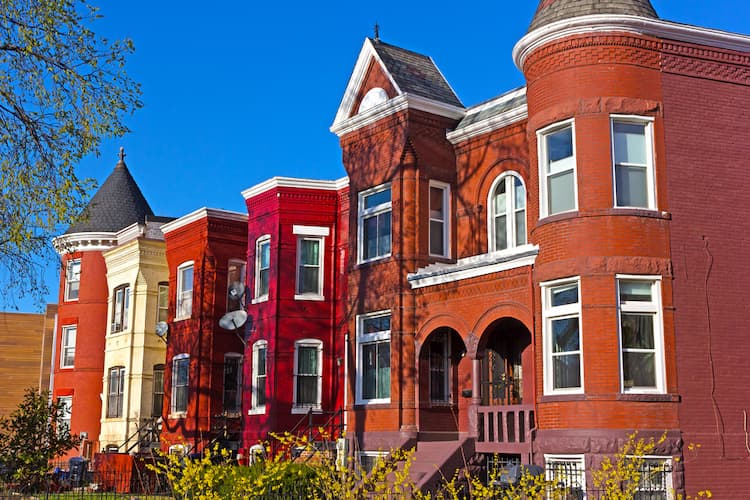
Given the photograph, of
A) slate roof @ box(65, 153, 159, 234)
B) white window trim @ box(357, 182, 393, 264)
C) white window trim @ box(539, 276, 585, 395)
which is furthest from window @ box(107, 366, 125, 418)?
white window trim @ box(539, 276, 585, 395)

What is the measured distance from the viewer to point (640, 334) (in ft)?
56.1

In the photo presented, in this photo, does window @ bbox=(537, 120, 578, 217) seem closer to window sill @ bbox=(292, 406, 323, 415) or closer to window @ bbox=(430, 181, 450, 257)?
window @ bbox=(430, 181, 450, 257)

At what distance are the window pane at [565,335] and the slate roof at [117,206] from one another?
2348 centimetres

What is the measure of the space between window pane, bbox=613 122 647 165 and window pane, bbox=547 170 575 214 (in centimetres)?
104

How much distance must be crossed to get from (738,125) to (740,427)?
236 inches

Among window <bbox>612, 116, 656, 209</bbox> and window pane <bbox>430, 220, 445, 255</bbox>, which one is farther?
window pane <bbox>430, 220, 445, 255</bbox>

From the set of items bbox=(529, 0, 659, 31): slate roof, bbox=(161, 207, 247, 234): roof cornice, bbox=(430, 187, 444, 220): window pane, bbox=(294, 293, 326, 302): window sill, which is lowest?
bbox=(294, 293, 326, 302): window sill

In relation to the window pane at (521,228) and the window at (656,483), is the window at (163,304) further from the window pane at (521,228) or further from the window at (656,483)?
the window at (656,483)

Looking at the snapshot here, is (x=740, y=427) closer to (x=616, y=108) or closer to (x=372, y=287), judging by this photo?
(x=616, y=108)

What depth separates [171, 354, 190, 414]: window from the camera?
31297mm

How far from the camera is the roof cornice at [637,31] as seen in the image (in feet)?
58.4

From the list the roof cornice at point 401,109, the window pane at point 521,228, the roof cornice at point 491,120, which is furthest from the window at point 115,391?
the window pane at point 521,228

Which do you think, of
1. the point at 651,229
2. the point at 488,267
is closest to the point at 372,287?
the point at 488,267

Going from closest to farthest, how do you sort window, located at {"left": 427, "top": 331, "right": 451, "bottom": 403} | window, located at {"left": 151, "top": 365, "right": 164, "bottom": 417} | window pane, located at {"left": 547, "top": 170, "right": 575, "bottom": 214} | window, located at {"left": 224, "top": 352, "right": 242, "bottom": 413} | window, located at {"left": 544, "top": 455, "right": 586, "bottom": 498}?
window, located at {"left": 544, "top": 455, "right": 586, "bottom": 498} → window pane, located at {"left": 547, "top": 170, "right": 575, "bottom": 214} → window, located at {"left": 427, "top": 331, "right": 451, "bottom": 403} → window, located at {"left": 224, "top": 352, "right": 242, "bottom": 413} → window, located at {"left": 151, "top": 365, "right": 164, "bottom": 417}
